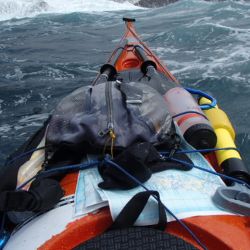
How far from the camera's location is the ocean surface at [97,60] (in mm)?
4309

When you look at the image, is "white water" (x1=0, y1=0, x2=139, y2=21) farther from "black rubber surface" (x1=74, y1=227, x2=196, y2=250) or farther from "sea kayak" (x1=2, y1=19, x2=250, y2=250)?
"black rubber surface" (x1=74, y1=227, x2=196, y2=250)

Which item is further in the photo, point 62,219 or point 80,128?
point 80,128

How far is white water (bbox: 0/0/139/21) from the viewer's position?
17406 mm

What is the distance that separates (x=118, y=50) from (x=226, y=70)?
6.73ft

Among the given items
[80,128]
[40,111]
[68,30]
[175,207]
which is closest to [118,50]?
[40,111]

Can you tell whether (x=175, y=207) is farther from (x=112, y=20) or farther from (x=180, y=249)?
(x=112, y=20)

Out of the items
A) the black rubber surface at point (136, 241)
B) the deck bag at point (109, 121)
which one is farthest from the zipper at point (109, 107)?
the black rubber surface at point (136, 241)

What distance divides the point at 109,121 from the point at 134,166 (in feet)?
1.18

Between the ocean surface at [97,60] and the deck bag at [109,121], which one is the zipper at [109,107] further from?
the ocean surface at [97,60]

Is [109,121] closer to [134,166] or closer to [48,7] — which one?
[134,166]

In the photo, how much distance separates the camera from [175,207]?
1358 millimetres

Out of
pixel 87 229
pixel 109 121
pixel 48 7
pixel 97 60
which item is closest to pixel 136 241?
pixel 87 229

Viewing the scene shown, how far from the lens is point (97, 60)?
6.75m

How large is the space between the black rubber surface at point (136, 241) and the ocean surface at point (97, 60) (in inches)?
82.6
